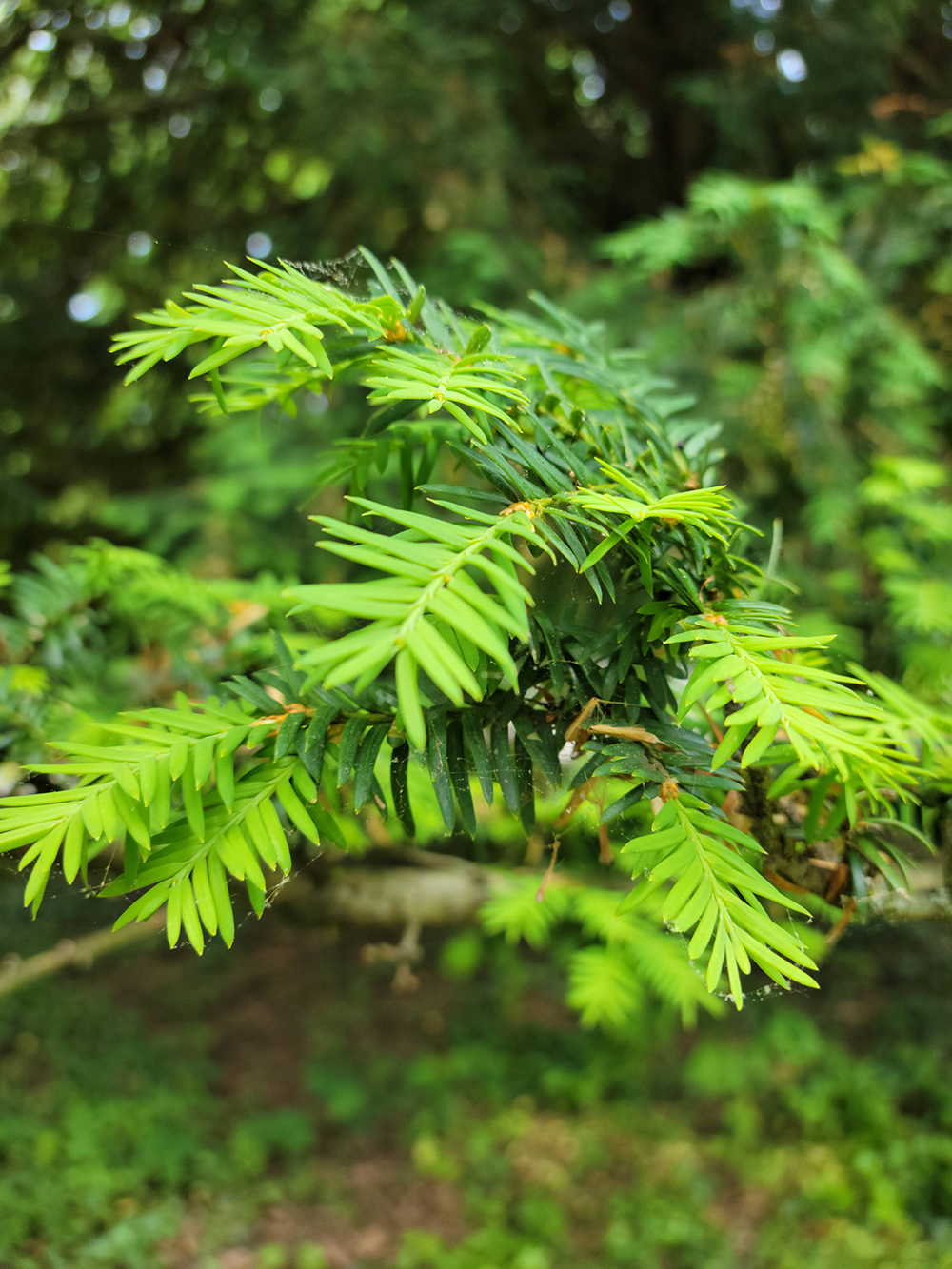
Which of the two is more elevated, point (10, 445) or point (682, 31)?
point (682, 31)

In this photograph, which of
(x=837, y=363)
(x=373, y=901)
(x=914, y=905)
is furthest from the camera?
(x=837, y=363)

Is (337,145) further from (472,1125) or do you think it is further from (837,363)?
(472,1125)

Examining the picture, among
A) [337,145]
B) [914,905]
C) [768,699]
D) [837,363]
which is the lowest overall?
[914,905]

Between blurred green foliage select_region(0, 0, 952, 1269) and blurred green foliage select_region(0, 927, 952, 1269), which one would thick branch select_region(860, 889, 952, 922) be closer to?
blurred green foliage select_region(0, 0, 952, 1269)

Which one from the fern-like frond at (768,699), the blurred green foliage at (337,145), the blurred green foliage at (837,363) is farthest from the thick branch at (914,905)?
the blurred green foliage at (337,145)

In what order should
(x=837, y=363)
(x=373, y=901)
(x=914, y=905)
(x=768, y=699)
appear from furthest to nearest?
1. (x=837, y=363)
2. (x=373, y=901)
3. (x=914, y=905)
4. (x=768, y=699)

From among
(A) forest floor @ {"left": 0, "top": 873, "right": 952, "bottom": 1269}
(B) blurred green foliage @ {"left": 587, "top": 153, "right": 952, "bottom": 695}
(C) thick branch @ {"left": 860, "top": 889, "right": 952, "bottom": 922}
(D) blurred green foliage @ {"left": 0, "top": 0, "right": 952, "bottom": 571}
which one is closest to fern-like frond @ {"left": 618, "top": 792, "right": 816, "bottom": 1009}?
(C) thick branch @ {"left": 860, "top": 889, "right": 952, "bottom": 922}

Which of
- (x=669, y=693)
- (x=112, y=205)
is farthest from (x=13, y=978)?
(x=112, y=205)

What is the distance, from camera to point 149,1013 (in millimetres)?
2551

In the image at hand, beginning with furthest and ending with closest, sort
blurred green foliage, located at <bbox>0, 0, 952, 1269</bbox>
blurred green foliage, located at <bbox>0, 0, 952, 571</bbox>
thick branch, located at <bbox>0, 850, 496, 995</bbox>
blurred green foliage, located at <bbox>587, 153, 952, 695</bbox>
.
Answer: blurred green foliage, located at <bbox>0, 0, 952, 571</bbox> < blurred green foliage, located at <bbox>0, 0, 952, 1269</bbox> < blurred green foliage, located at <bbox>587, 153, 952, 695</bbox> < thick branch, located at <bbox>0, 850, 496, 995</bbox>

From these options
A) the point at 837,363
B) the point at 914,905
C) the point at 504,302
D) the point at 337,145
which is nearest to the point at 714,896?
the point at 914,905

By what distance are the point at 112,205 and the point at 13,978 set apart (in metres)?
2.32

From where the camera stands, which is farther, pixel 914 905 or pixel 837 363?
pixel 837 363

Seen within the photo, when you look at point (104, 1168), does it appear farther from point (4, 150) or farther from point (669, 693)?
point (4, 150)
